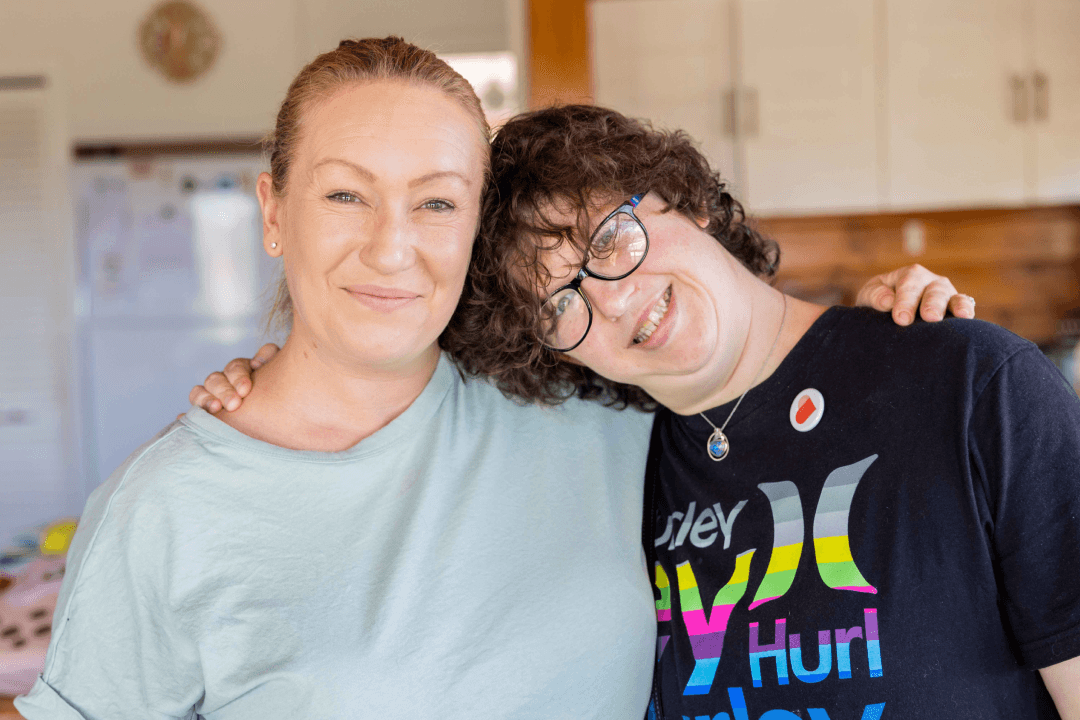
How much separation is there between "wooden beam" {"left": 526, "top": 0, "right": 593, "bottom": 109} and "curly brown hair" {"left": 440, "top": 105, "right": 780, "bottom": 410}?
1.67 m

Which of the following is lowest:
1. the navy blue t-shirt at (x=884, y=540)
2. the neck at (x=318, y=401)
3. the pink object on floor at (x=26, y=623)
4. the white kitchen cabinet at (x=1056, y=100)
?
the pink object on floor at (x=26, y=623)

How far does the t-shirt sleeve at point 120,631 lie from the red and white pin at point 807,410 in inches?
32.8


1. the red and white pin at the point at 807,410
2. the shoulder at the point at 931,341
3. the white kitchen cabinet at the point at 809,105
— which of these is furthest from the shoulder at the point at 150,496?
the white kitchen cabinet at the point at 809,105

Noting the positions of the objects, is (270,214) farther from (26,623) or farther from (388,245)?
(26,623)

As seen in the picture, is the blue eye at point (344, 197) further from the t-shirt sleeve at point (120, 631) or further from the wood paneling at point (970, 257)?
the wood paneling at point (970, 257)

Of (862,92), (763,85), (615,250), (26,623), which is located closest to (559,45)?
(763,85)

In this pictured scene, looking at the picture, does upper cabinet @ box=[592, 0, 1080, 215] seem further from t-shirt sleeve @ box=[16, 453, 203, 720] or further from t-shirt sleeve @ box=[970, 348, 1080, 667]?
t-shirt sleeve @ box=[16, 453, 203, 720]

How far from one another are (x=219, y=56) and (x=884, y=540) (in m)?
4.18

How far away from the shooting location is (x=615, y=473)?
51.6 inches

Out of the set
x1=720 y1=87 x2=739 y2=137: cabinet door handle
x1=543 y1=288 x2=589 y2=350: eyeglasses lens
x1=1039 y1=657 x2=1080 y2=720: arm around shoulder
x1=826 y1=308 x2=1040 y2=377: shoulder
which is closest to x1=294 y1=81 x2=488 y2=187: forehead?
x1=543 y1=288 x2=589 y2=350: eyeglasses lens

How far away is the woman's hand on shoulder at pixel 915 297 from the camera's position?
1.12 metres

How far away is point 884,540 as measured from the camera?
1.03 m

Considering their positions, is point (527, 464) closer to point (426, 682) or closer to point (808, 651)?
point (426, 682)

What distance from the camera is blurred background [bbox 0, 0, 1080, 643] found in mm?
3596
